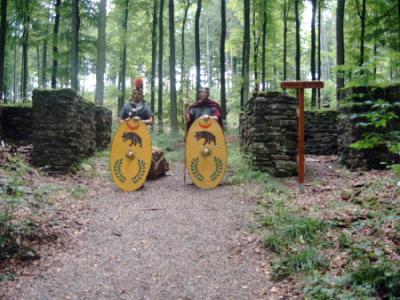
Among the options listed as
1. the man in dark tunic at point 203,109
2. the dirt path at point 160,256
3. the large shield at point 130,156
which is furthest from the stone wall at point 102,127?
the dirt path at point 160,256

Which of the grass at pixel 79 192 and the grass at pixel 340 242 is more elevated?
the grass at pixel 79 192

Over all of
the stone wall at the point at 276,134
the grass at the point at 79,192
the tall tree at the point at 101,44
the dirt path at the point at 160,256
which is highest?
the tall tree at the point at 101,44

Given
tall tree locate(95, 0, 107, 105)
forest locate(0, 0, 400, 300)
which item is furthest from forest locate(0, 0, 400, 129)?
forest locate(0, 0, 400, 300)

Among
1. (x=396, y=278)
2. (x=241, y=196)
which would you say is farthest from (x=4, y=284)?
(x=241, y=196)

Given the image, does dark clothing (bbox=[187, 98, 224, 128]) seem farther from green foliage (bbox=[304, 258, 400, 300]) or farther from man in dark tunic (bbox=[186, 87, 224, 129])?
green foliage (bbox=[304, 258, 400, 300])

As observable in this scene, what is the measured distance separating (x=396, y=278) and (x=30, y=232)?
3828mm

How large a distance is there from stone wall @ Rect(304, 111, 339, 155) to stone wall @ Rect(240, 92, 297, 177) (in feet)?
14.7

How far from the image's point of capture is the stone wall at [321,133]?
12.5 meters

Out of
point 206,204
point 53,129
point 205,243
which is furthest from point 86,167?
point 205,243

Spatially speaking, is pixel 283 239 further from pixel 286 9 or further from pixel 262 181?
pixel 286 9

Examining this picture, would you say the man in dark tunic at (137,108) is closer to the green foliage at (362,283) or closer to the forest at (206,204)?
the forest at (206,204)

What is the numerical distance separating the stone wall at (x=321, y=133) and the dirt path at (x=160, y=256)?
22.8ft

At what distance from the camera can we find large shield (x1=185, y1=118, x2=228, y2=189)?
728cm

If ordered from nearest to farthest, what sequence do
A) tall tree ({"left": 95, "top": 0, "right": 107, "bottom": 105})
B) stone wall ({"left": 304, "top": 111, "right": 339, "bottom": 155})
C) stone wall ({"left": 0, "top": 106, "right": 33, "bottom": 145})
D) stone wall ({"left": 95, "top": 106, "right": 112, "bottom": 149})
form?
stone wall ({"left": 0, "top": 106, "right": 33, "bottom": 145}) < stone wall ({"left": 95, "top": 106, "right": 112, "bottom": 149}) < stone wall ({"left": 304, "top": 111, "right": 339, "bottom": 155}) < tall tree ({"left": 95, "top": 0, "right": 107, "bottom": 105})
